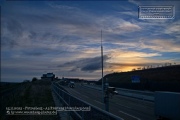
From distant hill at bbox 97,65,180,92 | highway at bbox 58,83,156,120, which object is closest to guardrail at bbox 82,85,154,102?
highway at bbox 58,83,156,120

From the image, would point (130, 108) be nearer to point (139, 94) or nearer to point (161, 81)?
point (139, 94)

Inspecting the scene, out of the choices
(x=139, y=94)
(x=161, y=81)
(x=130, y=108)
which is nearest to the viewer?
(x=130, y=108)

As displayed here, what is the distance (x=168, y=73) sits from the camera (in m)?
76.4

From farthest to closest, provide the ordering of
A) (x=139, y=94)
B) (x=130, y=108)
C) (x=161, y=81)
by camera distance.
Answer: (x=161, y=81) → (x=139, y=94) → (x=130, y=108)

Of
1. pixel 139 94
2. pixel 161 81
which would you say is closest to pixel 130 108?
pixel 139 94

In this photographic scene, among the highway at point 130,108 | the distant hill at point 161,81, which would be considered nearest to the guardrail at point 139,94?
the highway at point 130,108

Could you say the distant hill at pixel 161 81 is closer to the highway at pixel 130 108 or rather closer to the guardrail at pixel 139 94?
the guardrail at pixel 139 94

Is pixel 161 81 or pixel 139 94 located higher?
pixel 161 81

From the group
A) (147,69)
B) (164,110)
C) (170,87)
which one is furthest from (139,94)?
(147,69)

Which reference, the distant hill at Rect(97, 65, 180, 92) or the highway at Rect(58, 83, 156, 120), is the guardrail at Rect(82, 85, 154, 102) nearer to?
the highway at Rect(58, 83, 156, 120)

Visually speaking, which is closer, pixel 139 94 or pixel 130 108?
pixel 130 108

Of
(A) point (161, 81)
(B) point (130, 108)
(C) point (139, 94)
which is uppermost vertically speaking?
(A) point (161, 81)

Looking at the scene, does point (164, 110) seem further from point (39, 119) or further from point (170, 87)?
point (170, 87)

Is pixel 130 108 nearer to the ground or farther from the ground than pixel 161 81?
nearer to the ground
